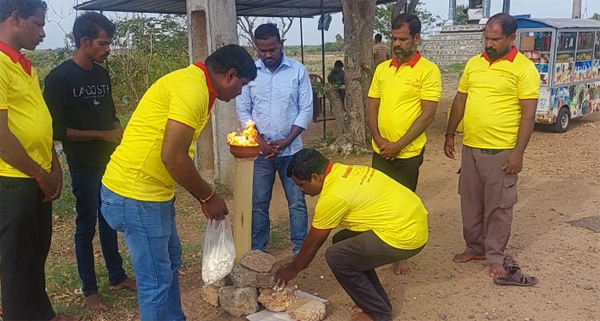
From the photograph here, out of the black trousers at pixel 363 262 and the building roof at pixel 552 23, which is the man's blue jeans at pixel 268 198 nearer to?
the black trousers at pixel 363 262

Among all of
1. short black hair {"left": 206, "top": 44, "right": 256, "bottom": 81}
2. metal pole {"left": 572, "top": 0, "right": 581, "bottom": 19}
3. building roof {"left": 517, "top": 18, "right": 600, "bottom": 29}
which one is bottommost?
short black hair {"left": 206, "top": 44, "right": 256, "bottom": 81}

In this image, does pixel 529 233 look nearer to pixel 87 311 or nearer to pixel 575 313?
pixel 575 313

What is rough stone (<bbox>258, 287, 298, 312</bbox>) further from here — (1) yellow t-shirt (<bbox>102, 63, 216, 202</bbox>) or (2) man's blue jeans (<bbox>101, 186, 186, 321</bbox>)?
(1) yellow t-shirt (<bbox>102, 63, 216, 202</bbox>)

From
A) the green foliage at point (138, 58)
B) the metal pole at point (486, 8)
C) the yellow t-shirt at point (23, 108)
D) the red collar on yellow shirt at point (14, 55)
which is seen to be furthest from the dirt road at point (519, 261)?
the metal pole at point (486, 8)

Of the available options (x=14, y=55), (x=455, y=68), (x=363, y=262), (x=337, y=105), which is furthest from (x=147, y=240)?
(x=455, y=68)

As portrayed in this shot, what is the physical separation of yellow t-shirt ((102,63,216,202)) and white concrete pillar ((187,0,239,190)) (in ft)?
11.3

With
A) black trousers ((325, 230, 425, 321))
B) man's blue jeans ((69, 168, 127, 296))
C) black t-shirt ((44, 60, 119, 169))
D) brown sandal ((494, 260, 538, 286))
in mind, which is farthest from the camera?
brown sandal ((494, 260, 538, 286))

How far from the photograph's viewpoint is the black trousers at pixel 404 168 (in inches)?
159

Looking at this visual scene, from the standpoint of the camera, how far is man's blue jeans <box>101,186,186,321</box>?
2713 millimetres

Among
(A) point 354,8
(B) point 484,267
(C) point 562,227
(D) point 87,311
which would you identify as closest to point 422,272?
(B) point 484,267

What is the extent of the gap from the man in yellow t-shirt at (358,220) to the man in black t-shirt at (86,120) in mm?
1305

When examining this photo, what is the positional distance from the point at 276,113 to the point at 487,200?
1.78 meters

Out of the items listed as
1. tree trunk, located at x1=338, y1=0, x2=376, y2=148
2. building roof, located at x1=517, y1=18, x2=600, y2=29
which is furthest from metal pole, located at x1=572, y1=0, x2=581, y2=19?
tree trunk, located at x1=338, y1=0, x2=376, y2=148

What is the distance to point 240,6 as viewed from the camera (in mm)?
9227
